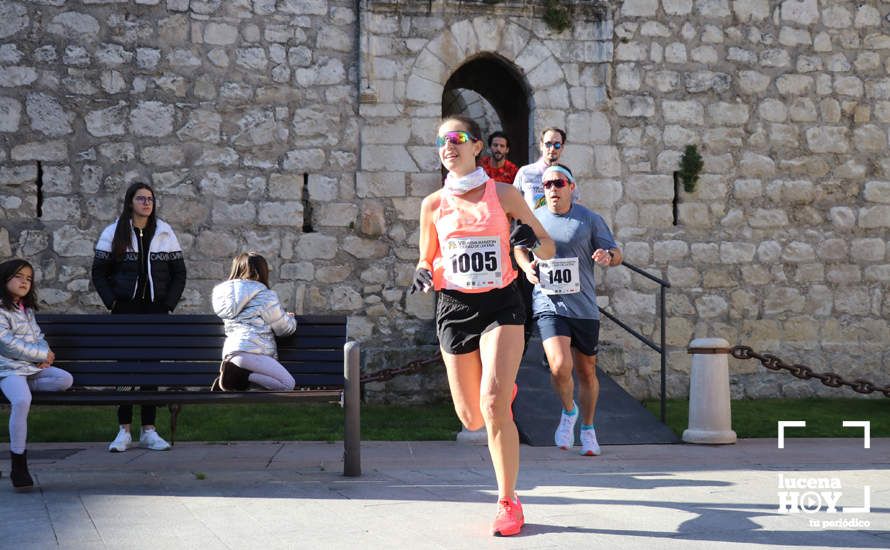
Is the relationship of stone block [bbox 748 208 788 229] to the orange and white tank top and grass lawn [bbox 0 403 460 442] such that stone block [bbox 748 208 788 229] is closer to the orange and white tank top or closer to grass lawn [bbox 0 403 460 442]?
grass lawn [bbox 0 403 460 442]

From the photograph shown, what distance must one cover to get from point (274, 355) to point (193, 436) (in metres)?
1.84

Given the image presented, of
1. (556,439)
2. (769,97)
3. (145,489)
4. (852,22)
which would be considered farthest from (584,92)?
(145,489)

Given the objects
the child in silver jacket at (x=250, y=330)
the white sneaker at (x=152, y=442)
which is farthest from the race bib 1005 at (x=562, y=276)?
the white sneaker at (x=152, y=442)

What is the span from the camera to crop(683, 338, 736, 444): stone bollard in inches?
299

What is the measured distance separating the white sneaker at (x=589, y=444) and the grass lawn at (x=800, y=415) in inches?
65.7

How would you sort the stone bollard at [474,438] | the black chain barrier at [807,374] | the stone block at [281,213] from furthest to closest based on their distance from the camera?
1. the stone block at [281,213]
2. the black chain barrier at [807,374]
3. the stone bollard at [474,438]

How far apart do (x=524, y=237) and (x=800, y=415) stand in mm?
5697

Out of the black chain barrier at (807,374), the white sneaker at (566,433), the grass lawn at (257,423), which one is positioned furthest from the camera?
the grass lawn at (257,423)

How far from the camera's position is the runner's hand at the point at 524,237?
4.57 metres

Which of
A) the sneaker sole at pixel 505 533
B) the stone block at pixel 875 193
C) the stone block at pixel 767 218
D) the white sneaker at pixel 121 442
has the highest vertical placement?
the stone block at pixel 875 193

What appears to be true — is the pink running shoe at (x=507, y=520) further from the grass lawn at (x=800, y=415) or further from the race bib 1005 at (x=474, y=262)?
the grass lawn at (x=800, y=415)

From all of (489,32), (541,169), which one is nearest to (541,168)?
(541,169)

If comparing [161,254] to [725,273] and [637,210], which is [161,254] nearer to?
[637,210]

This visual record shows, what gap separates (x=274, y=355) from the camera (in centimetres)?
636
